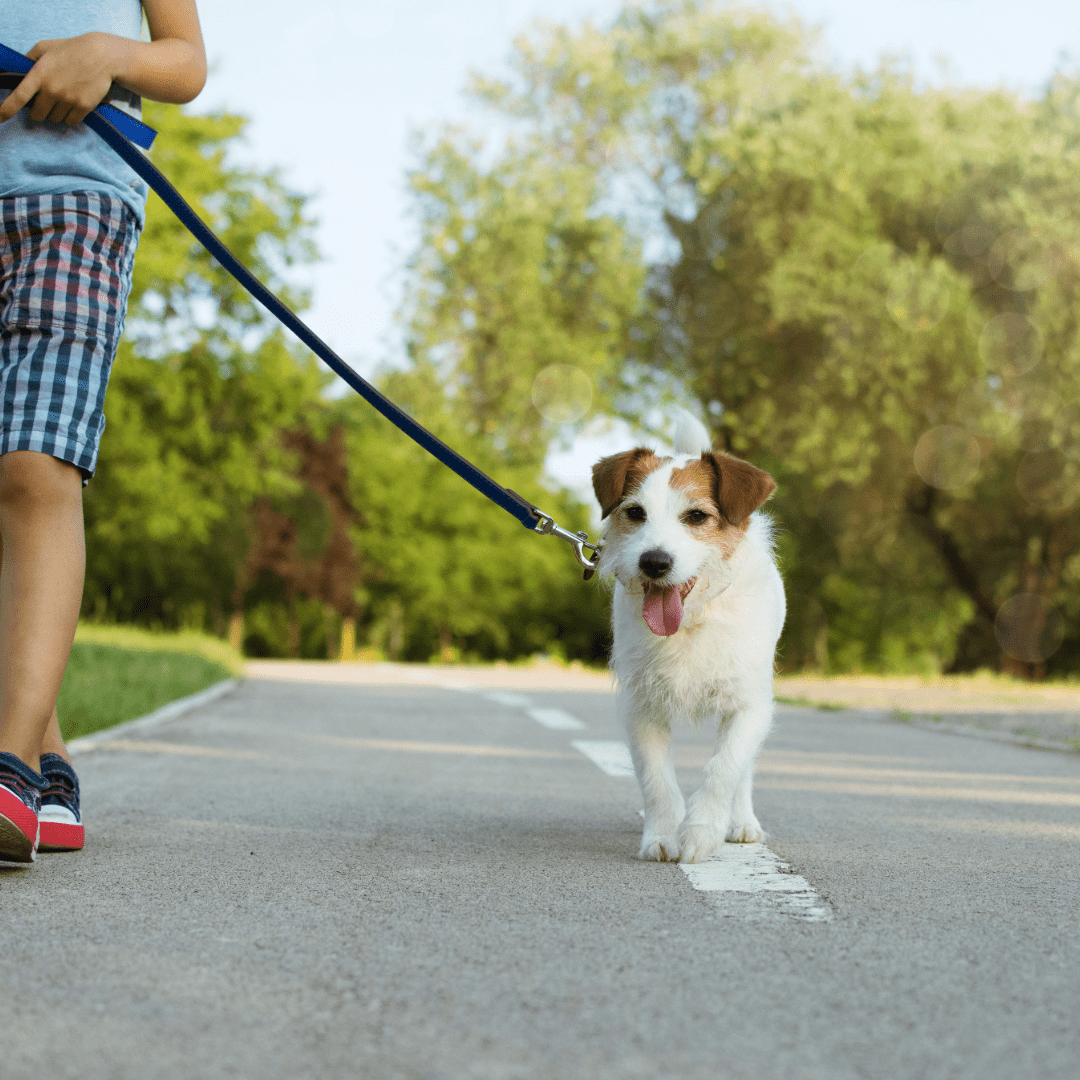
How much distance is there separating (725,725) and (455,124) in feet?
94.5

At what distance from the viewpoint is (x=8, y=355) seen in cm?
390

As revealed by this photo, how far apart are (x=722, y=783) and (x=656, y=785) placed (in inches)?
11.1

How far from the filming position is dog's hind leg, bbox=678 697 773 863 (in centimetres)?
419

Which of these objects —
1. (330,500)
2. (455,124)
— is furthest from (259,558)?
(455,124)

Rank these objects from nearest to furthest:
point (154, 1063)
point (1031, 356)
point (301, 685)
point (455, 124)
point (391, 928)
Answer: point (154, 1063)
point (391, 928)
point (301, 685)
point (1031, 356)
point (455, 124)

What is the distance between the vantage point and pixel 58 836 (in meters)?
4.06

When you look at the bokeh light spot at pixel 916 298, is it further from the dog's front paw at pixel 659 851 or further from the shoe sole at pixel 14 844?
the shoe sole at pixel 14 844

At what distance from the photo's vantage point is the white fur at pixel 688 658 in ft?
14.8

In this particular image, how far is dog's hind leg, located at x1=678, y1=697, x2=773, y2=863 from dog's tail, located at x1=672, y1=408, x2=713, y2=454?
114 centimetres

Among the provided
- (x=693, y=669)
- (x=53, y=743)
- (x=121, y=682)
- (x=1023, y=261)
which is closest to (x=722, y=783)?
(x=693, y=669)

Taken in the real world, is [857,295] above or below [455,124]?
below

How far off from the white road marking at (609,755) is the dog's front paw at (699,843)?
7.79 feet

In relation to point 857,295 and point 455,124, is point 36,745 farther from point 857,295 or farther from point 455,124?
point 455,124

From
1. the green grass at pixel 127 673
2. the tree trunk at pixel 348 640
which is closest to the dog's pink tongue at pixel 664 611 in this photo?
the green grass at pixel 127 673
